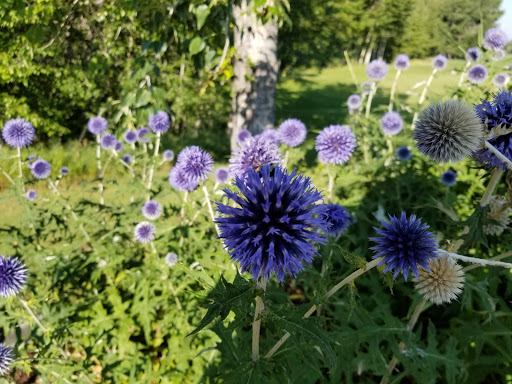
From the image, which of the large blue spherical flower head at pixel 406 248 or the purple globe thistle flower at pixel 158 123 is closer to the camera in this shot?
the large blue spherical flower head at pixel 406 248

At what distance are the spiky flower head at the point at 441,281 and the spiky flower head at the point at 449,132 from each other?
17.1 inches

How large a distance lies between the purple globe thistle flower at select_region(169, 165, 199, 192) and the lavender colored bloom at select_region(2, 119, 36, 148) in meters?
1.48

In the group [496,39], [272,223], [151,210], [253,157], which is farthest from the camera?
[496,39]

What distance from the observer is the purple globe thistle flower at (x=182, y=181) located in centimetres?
214

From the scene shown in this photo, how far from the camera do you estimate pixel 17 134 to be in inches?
112

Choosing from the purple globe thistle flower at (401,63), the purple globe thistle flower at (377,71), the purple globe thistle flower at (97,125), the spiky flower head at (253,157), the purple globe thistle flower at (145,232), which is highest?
the purple globe thistle flower at (401,63)

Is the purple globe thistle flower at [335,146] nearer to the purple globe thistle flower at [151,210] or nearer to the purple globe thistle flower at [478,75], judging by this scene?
the purple globe thistle flower at [151,210]

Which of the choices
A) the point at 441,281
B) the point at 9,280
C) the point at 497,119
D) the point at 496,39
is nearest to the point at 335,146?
the point at 497,119

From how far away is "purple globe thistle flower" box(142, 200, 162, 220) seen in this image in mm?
2691

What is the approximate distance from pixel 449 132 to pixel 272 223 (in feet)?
2.86

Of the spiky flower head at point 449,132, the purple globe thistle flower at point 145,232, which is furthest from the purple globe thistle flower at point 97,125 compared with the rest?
the spiky flower head at point 449,132

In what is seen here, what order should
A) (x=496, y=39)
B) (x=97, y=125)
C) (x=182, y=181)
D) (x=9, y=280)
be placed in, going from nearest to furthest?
(x=9, y=280) → (x=182, y=181) → (x=97, y=125) → (x=496, y=39)

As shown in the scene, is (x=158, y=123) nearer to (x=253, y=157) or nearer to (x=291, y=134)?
(x=291, y=134)

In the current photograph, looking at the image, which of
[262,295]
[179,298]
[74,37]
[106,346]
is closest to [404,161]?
[179,298]
